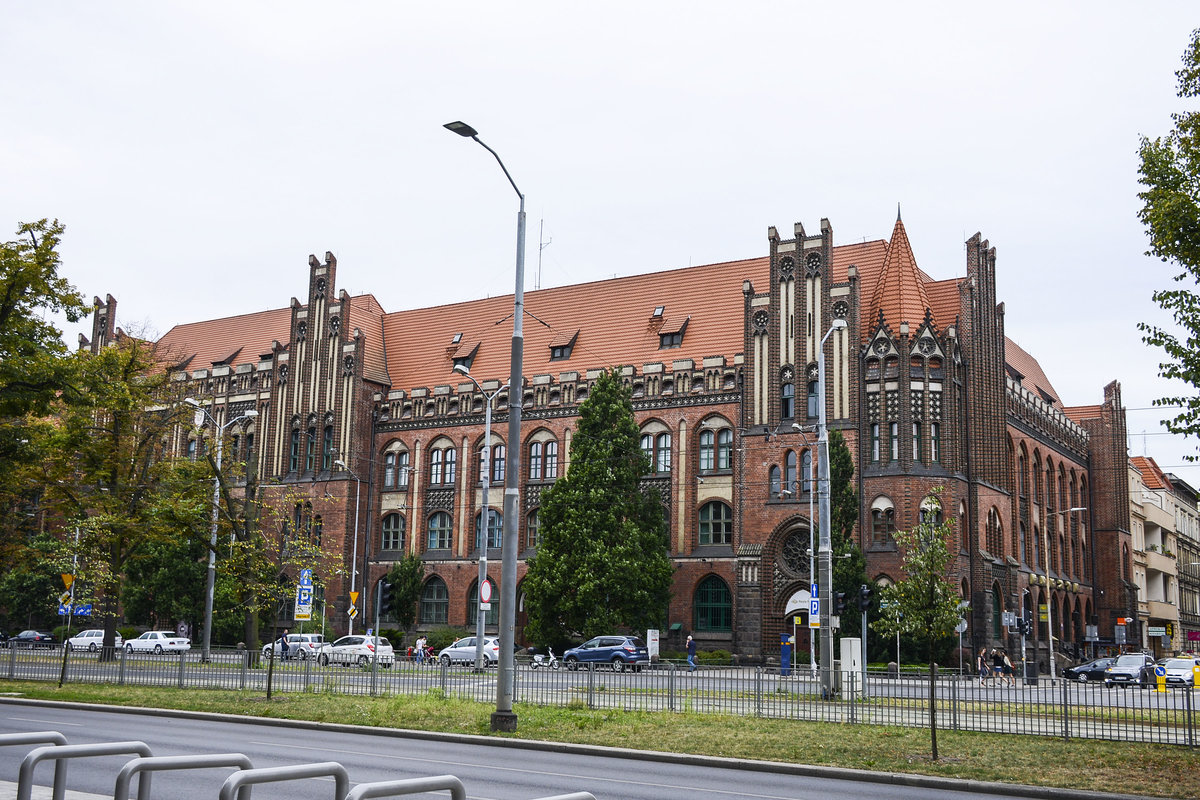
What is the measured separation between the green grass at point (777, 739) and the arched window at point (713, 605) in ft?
92.3

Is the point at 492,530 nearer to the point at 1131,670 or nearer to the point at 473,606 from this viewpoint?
the point at 473,606

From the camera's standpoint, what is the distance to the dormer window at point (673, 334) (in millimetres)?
57688

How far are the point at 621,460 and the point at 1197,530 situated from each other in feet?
Result: 280

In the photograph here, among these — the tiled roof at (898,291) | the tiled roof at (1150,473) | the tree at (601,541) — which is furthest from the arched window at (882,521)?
the tiled roof at (1150,473)

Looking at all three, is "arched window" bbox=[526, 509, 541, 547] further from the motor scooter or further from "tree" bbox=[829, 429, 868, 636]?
"tree" bbox=[829, 429, 868, 636]

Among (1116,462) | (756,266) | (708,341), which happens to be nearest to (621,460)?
(708,341)

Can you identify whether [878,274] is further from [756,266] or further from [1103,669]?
[1103,669]

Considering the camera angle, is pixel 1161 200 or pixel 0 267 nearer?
pixel 1161 200

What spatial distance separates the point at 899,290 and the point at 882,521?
428 inches

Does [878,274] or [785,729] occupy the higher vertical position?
[878,274]

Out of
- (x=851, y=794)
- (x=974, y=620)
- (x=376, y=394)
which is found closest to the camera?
(x=851, y=794)

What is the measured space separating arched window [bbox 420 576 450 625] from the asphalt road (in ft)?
129

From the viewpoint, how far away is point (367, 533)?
61375mm

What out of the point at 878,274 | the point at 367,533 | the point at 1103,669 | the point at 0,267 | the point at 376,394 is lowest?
the point at 1103,669
